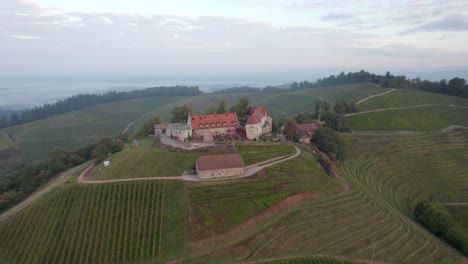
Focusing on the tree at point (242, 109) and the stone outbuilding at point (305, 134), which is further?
the tree at point (242, 109)

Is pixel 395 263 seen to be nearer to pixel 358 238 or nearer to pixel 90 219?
pixel 358 238

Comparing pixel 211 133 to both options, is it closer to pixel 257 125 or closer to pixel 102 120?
pixel 257 125

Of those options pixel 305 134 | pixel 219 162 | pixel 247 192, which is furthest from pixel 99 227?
pixel 305 134

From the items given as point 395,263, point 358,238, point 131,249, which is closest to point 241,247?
point 131,249

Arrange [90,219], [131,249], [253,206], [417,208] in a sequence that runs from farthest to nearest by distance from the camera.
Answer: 1. [417,208]
2. [253,206]
3. [90,219]
4. [131,249]

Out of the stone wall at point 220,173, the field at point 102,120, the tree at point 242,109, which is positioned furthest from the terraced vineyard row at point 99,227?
the field at point 102,120

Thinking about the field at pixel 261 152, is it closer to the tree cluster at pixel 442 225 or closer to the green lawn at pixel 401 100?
the tree cluster at pixel 442 225
